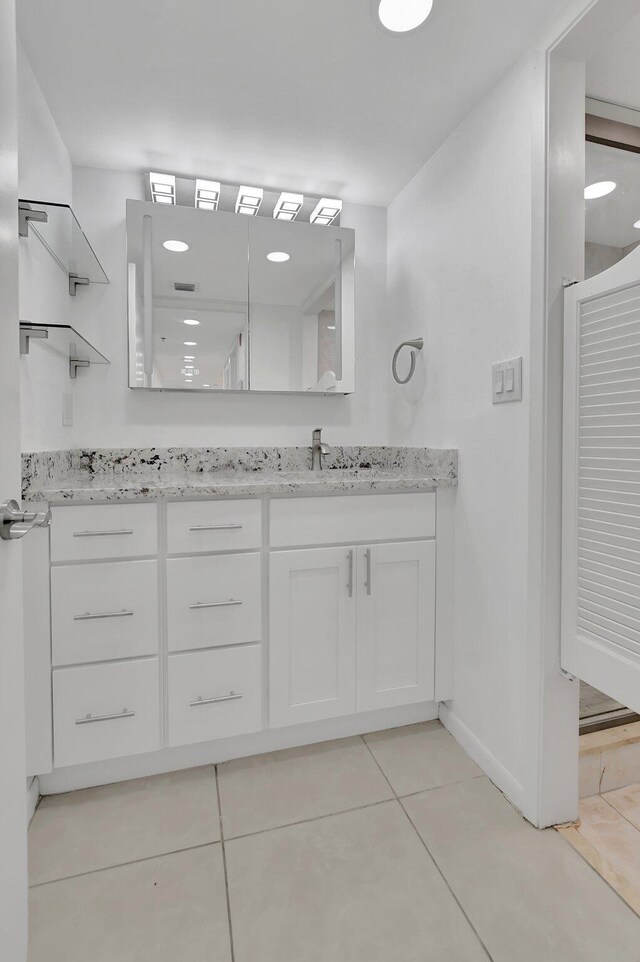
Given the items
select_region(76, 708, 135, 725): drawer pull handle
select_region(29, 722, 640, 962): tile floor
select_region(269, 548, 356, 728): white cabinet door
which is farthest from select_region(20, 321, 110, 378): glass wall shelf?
select_region(29, 722, 640, 962): tile floor

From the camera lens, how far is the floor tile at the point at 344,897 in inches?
40.3

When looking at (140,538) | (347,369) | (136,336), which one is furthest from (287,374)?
(140,538)

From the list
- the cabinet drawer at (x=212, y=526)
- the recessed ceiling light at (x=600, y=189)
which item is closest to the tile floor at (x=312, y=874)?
the cabinet drawer at (x=212, y=526)

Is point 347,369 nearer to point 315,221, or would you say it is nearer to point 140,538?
point 315,221

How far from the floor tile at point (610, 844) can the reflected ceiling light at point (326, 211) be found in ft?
7.71

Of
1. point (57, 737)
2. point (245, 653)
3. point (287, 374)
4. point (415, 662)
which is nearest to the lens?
point (57, 737)

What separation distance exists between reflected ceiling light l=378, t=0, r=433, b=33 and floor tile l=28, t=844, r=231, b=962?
2198mm

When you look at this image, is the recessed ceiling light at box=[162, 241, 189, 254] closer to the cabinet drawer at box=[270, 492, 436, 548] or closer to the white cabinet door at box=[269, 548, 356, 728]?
the cabinet drawer at box=[270, 492, 436, 548]

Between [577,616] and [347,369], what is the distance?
1.37 metres

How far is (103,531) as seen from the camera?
4.71ft

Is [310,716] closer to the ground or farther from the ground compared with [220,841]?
farther from the ground

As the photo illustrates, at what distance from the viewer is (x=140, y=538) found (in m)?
1.47

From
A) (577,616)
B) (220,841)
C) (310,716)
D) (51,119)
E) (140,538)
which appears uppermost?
(51,119)

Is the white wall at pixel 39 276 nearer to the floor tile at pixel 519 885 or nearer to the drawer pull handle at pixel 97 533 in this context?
the drawer pull handle at pixel 97 533
